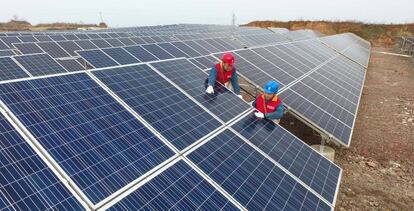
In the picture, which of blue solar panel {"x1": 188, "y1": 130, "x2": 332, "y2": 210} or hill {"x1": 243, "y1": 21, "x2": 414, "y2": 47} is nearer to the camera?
blue solar panel {"x1": 188, "y1": 130, "x2": 332, "y2": 210}

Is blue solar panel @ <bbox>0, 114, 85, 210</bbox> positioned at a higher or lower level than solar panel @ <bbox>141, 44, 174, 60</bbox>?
higher

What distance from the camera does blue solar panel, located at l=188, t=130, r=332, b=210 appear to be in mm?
5871

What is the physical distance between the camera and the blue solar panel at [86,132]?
4.73m

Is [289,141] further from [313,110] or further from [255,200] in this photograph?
[313,110]

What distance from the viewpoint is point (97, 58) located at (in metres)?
11.6

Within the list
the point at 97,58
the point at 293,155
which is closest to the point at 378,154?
the point at 293,155

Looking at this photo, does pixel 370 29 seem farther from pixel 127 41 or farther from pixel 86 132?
pixel 86 132

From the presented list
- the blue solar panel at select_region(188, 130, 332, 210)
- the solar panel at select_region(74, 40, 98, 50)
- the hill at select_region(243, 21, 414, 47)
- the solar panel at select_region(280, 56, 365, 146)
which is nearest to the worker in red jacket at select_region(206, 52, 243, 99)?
the solar panel at select_region(280, 56, 365, 146)

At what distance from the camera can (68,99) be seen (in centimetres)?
587

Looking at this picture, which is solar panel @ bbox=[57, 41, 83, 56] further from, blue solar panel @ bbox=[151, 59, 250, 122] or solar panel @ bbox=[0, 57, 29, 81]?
blue solar panel @ bbox=[151, 59, 250, 122]

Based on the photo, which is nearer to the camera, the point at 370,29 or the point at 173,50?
the point at 173,50

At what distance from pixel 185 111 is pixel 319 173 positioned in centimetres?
355

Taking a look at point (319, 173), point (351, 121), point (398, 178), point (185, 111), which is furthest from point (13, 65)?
point (398, 178)

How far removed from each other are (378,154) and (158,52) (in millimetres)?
11312
